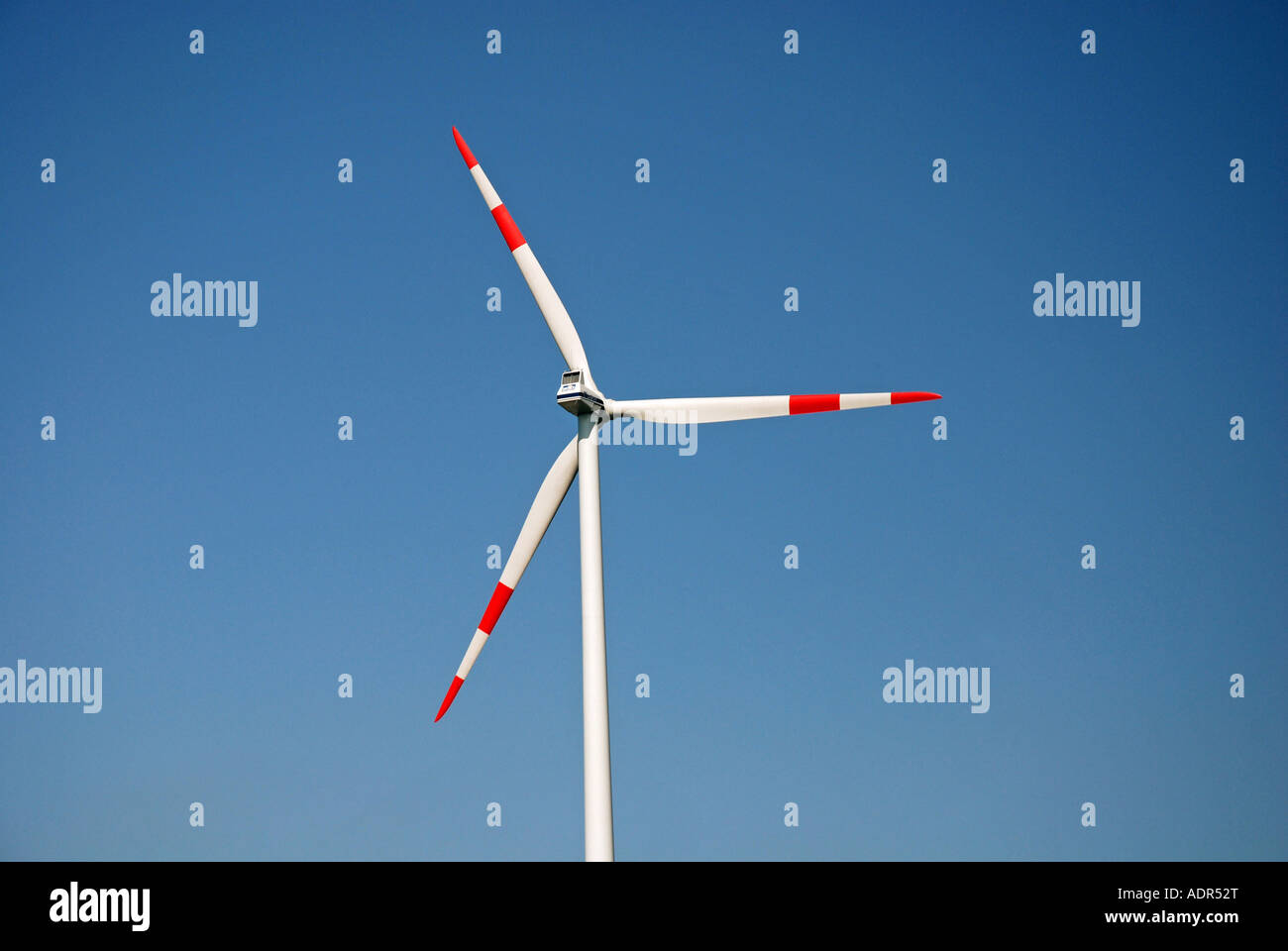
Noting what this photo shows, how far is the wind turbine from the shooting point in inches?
1160

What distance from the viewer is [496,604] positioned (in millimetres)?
35031

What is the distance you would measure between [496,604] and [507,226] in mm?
10529

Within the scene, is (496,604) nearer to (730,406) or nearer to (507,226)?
(730,406)

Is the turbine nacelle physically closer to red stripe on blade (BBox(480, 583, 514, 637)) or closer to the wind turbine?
the wind turbine

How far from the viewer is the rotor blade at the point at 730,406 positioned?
32.6 meters

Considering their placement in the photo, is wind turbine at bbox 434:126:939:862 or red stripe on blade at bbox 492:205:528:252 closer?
wind turbine at bbox 434:126:939:862

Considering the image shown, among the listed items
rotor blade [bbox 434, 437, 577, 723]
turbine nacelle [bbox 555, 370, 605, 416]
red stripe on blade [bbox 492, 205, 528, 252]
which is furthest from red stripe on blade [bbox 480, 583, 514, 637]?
red stripe on blade [bbox 492, 205, 528, 252]

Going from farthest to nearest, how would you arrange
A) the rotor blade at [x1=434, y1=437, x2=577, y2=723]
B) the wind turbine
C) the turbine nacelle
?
the rotor blade at [x1=434, y1=437, x2=577, y2=723]
the turbine nacelle
the wind turbine

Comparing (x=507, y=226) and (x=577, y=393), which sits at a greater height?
(x=507, y=226)

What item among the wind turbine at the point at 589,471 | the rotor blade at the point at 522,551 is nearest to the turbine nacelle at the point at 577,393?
the wind turbine at the point at 589,471

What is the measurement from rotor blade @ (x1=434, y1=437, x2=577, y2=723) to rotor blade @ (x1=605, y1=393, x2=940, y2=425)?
251 cm

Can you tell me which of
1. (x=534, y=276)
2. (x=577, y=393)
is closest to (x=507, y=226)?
(x=534, y=276)
